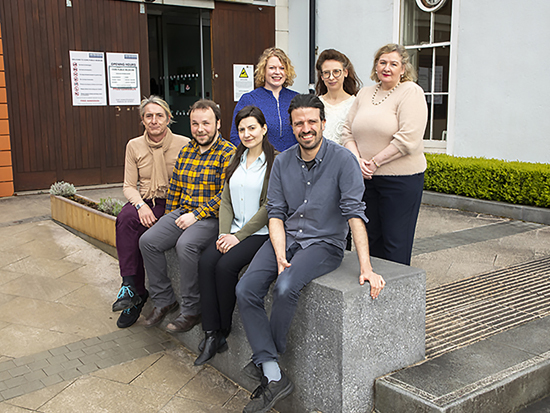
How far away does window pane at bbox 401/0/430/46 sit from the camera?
929 centimetres

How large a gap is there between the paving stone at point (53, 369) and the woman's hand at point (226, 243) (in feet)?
4.37

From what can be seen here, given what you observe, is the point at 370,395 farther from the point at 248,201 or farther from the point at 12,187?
the point at 12,187

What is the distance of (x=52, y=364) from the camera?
12.1ft

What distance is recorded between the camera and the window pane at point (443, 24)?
888 cm

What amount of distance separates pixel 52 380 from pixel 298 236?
1.82 meters

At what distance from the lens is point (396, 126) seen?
12.4ft

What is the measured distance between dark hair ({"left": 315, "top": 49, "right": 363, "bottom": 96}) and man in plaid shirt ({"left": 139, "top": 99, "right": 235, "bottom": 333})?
2.71 feet

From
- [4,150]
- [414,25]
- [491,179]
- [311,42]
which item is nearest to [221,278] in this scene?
[491,179]

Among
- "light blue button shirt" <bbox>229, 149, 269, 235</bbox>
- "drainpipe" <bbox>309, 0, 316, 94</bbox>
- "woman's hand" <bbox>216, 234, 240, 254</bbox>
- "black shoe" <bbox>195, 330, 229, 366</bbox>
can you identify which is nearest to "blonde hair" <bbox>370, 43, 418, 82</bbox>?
"light blue button shirt" <bbox>229, 149, 269, 235</bbox>

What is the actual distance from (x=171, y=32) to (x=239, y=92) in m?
1.99

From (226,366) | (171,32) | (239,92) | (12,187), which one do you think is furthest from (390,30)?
(226,366)

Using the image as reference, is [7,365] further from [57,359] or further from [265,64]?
[265,64]

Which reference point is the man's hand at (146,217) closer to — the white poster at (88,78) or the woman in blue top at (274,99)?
the woman in blue top at (274,99)

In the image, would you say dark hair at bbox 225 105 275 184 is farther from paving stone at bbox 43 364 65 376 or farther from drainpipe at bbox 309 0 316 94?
drainpipe at bbox 309 0 316 94
